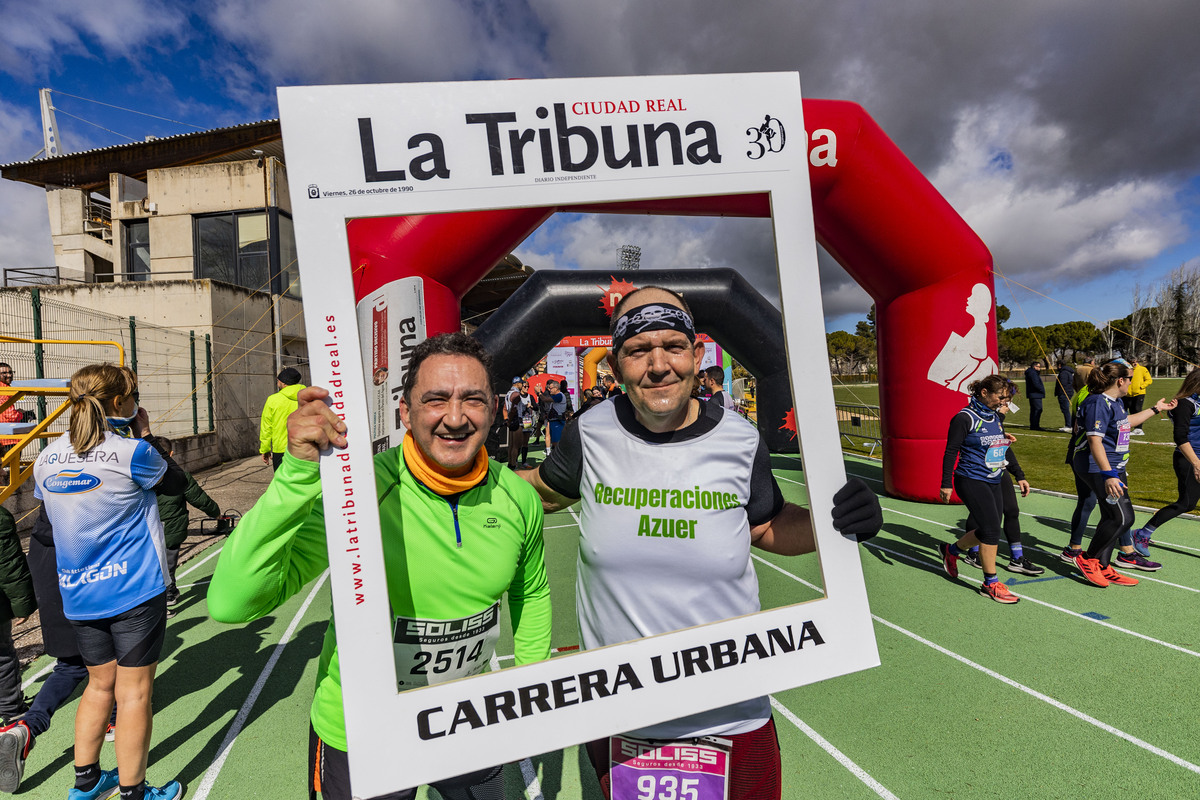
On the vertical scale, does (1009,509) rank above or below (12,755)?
above

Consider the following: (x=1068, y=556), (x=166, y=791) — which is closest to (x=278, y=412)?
(x=166, y=791)

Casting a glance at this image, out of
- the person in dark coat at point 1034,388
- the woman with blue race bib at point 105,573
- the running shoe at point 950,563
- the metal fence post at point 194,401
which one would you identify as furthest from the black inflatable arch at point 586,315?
the person in dark coat at point 1034,388

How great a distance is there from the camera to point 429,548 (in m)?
1.40

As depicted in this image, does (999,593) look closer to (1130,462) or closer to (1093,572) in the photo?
(1093,572)

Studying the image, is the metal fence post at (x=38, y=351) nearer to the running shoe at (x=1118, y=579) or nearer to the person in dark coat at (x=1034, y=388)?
the running shoe at (x=1118, y=579)

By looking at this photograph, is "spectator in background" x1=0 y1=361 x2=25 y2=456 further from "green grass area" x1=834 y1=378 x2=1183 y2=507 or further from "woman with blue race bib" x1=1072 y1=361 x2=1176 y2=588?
"woman with blue race bib" x1=1072 y1=361 x2=1176 y2=588

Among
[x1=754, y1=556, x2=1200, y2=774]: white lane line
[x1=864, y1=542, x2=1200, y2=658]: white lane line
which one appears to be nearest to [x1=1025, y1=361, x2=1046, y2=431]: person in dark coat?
[x1=864, y1=542, x2=1200, y2=658]: white lane line

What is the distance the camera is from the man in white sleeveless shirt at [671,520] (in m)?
1.43

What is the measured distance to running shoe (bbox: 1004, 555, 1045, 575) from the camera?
5113 millimetres

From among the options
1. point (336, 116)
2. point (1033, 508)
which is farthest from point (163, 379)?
point (1033, 508)

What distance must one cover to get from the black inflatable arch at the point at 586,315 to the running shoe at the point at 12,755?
4229mm

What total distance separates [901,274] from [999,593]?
117 inches

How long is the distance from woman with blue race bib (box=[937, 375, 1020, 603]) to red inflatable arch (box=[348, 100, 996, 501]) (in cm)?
104

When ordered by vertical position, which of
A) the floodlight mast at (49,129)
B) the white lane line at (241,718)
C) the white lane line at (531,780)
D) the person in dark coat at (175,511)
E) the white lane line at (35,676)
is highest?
the floodlight mast at (49,129)
